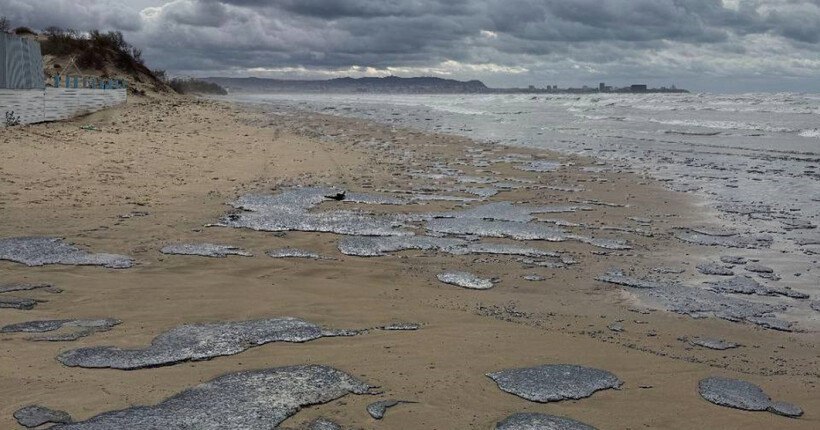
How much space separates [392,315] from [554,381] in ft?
4.52

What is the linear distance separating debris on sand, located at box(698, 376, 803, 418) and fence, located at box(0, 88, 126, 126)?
14974 mm

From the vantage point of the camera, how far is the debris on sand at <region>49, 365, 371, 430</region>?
2.95 m

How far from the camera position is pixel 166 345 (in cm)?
392

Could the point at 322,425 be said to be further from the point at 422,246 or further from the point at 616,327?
the point at 422,246

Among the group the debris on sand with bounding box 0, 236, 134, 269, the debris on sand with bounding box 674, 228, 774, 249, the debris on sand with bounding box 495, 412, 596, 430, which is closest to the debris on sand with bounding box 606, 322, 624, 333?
the debris on sand with bounding box 495, 412, 596, 430

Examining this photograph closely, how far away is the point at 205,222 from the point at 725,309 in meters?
5.15

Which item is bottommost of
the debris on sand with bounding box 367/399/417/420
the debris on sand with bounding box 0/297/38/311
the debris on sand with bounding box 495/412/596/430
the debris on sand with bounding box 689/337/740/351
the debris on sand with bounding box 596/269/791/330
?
the debris on sand with bounding box 495/412/596/430

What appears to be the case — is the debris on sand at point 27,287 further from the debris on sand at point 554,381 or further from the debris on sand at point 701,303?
the debris on sand at point 701,303

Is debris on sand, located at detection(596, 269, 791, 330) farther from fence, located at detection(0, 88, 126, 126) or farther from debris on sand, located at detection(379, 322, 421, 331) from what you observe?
fence, located at detection(0, 88, 126, 126)

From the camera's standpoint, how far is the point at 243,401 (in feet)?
10.5

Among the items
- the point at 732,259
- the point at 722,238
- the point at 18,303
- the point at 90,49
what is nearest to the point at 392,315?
the point at 18,303

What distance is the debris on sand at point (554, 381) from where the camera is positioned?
351cm

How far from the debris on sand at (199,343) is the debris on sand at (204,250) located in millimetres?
1854

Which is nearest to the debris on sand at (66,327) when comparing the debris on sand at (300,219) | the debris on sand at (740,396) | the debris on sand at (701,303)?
the debris on sand at (300,219)
